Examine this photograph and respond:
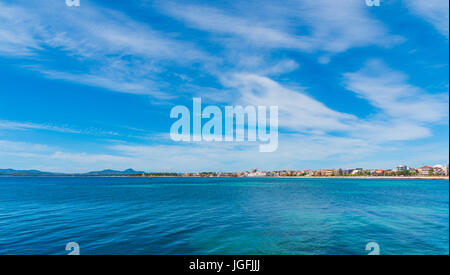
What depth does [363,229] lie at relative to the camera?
17.5 meters

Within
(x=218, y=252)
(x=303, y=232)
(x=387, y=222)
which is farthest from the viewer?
(x=387, y=222)

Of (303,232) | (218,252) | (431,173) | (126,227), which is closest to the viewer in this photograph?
(218,252)

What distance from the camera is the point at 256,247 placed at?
511 inches

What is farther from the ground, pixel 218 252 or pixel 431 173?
pixel 218 252

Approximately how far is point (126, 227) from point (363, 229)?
66.1 ft
